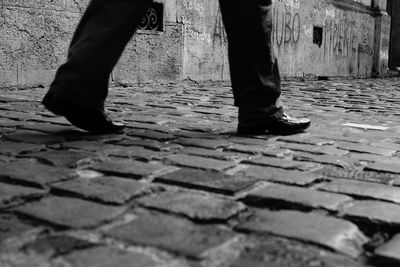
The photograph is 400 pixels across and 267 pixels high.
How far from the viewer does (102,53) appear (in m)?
2.47

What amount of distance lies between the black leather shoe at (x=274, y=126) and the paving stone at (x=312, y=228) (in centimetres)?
133

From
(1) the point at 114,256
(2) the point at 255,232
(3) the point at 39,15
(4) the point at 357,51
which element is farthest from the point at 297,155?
(4) the point at 357,51

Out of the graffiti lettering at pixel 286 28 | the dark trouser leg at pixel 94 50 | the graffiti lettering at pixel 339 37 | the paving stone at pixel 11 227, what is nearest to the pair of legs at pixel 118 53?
the dark trouser leg at pixel 94 50

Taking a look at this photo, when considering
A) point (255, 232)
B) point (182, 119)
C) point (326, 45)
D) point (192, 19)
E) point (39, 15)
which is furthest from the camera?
point (326, 45)

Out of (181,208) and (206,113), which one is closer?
(181,208)

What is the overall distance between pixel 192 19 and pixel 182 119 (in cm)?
374

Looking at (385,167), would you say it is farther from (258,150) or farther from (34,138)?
(34,138)

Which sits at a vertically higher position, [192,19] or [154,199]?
[192,19]

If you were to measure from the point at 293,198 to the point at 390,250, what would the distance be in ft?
1.36

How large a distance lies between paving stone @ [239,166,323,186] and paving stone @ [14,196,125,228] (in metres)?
0.59

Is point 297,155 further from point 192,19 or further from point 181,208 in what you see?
point 192,19

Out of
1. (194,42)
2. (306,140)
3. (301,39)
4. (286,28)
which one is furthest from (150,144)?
(301,39)

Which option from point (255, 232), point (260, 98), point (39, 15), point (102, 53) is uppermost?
point (39, 15)

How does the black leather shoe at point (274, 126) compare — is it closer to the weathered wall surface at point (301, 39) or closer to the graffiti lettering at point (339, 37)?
the weathered wall surface at point (301, 39)
